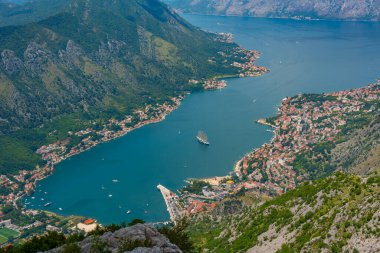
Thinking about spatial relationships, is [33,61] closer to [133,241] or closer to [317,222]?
[133,241]

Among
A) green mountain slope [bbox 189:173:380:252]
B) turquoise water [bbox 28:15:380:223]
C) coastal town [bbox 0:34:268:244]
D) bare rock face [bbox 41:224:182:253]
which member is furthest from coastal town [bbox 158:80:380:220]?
bare rock face [bbox 41:224:182:253]

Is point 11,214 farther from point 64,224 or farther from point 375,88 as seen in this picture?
point 375,88

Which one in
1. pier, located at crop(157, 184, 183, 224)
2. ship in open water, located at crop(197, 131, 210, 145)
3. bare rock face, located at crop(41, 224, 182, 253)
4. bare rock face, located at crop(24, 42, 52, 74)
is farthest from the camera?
bare rock face, located at crop(24, 42, 52, 74)

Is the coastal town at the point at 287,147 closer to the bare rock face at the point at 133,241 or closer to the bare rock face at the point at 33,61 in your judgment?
the bare rock face at the point at 133,241

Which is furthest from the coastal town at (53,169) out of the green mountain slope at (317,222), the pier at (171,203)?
the green mountain slope at (317,222)

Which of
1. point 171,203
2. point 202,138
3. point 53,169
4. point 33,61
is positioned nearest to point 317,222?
point 171,203

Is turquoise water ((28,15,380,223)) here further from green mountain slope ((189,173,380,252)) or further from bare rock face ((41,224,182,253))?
bare rock face ((41,224,182,253))
